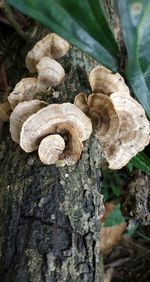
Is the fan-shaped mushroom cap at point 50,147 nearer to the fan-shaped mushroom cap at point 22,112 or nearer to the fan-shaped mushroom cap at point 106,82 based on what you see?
the fan-shaped mushroom cap at point 22,112

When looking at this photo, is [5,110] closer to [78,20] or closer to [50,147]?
[50,147]

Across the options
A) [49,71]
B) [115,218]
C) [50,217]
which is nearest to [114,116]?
[49,71]

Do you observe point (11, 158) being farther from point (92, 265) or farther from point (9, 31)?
point (9, 31)

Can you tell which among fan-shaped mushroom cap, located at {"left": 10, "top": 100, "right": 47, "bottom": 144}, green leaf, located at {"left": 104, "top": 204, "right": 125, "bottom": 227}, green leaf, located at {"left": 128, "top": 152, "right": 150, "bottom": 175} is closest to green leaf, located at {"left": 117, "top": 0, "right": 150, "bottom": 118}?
fan-shaped mushroom cap, located at {"left": 10, "top": 100, "right": 47, "bottom": 144}

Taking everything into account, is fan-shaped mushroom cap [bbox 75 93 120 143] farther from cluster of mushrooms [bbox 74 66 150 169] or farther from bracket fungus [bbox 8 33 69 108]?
bracket fungus [bbox 8 33 69 108]

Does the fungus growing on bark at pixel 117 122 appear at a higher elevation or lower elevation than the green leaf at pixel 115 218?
higher

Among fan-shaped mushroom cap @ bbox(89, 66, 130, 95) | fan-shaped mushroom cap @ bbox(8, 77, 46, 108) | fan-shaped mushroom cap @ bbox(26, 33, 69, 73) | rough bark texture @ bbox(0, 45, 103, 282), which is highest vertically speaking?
fan-shaped mushroom cap @ bbox(89, 66, 130, 95)

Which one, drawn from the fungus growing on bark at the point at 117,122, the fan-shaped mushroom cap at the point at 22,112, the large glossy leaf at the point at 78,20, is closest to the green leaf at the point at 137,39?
the large glossy leaf at the point at 78,20

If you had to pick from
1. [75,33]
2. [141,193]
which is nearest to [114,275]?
[141,193]

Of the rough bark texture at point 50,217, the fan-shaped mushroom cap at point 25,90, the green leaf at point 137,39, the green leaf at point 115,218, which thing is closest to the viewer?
the green leaf at point 137,39
